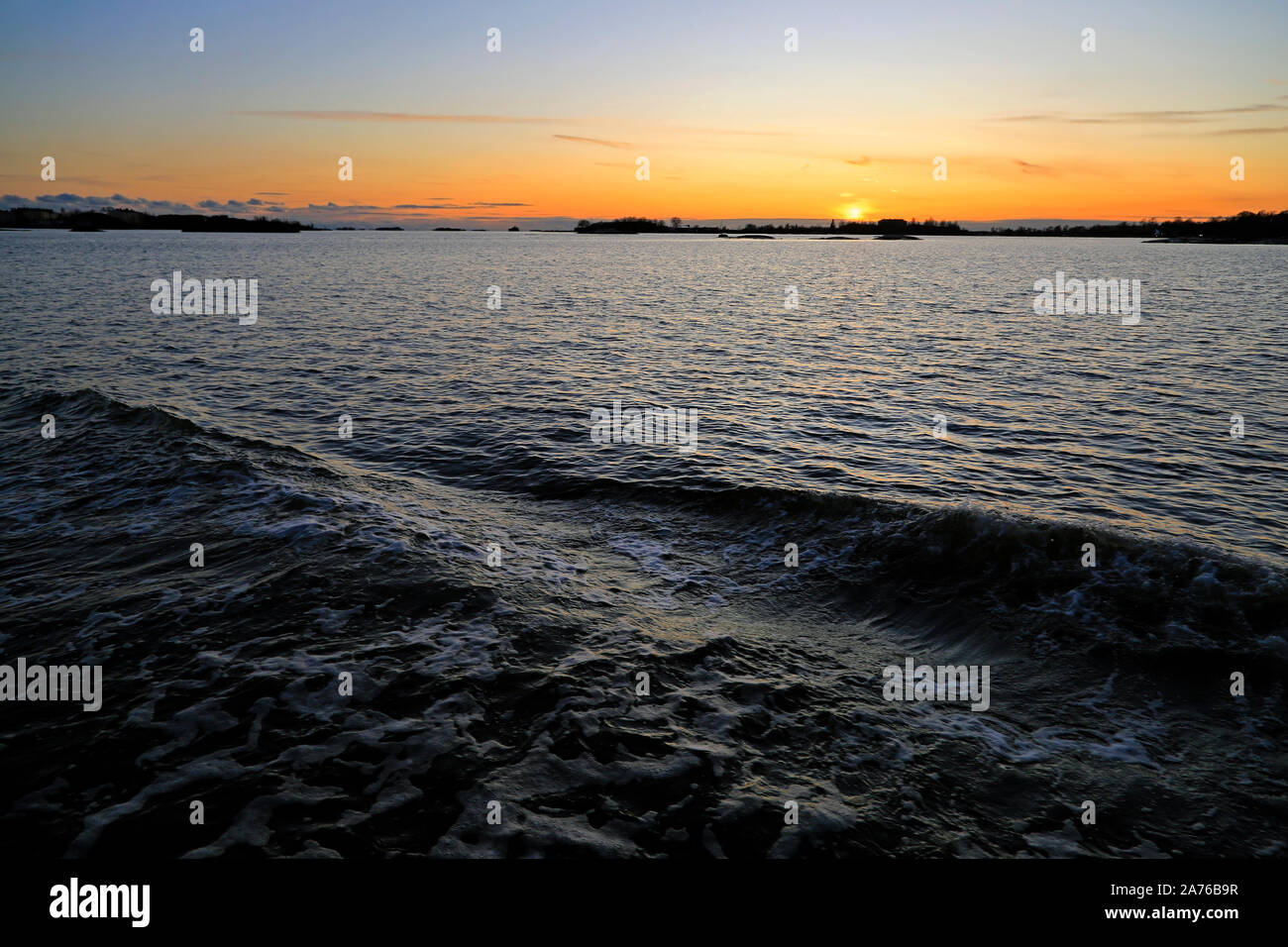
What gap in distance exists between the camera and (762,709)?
29.9 ft

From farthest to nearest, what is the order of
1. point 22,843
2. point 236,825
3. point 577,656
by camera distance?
point 577,656
point 236,825
point 22,843

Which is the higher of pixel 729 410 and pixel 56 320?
pixel 56 320

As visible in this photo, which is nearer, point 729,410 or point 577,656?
point 577,656

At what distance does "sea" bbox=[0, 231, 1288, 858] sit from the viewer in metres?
7.21

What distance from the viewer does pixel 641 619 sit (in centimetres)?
1148

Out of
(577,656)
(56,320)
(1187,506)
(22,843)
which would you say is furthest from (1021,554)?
(56,320)

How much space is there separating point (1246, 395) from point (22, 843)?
1480 inches

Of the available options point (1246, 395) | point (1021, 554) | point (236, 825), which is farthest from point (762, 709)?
point (1246, 395)

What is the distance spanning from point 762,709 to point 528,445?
13.9m

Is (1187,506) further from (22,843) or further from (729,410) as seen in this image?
(22,843)

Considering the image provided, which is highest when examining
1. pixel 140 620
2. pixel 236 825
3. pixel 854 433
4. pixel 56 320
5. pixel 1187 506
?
pixel 56 320

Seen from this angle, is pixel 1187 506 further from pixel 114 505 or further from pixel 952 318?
pixel 952 318

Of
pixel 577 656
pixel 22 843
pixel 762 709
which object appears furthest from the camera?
pixel 577 656

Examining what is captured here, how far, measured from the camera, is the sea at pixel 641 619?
7.21 metres
